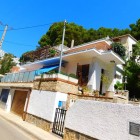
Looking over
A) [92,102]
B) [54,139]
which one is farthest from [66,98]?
[92,102]

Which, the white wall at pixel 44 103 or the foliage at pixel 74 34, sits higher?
the foliage at pixel 74 34

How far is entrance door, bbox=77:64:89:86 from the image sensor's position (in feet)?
66.1

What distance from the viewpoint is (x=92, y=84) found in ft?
62.6

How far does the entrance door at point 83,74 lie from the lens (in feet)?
66.1

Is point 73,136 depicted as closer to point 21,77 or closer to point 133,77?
point 133,77

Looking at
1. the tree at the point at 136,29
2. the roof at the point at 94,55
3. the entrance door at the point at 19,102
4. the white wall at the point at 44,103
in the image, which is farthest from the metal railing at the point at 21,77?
the tree at the point at 136,29

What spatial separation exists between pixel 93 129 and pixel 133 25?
32.2m

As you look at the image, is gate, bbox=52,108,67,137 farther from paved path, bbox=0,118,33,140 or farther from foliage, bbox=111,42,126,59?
foliage, bbox=111,42,126,59

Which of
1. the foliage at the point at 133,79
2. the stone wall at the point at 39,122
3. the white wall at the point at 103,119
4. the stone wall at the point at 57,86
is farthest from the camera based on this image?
the foliage at the point at 133,79

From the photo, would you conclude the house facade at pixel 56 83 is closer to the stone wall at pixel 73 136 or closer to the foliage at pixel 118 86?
the foliage at pixel 118 86

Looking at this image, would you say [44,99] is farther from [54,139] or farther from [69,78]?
[54,139]

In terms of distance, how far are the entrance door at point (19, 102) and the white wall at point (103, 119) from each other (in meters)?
9.83

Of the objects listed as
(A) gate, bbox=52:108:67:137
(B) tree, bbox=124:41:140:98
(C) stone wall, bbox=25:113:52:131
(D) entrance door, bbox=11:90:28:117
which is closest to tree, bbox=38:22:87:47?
(B) tree, bbox=124:41:140:98

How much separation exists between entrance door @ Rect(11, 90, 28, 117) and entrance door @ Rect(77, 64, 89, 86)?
6.09 m
